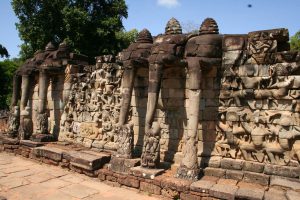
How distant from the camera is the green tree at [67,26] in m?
16.8

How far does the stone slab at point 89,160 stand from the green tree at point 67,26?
408 inches

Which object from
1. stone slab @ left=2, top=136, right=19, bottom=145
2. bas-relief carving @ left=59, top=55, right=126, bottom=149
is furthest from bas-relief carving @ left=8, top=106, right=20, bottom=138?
bas-relief carving @ left=59, top=55, right=126, bottom=149

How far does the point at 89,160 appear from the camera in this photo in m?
7.27

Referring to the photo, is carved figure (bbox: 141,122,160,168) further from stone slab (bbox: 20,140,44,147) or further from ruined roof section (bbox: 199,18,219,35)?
stone slab (bbox: 20,140,44,147)

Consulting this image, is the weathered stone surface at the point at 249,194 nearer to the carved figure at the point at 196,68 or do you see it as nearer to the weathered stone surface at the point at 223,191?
the weathered stone surface at the point at 223,191

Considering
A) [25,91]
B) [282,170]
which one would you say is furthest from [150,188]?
[25,91]

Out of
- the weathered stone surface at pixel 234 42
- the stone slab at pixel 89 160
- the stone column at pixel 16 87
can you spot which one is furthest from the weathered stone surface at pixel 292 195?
the stone column at pixel 16 87

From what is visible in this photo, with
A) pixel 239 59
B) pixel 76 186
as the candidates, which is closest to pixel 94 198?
pixel 76 186

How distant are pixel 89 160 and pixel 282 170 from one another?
4387 mm

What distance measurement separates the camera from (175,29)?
6.89m

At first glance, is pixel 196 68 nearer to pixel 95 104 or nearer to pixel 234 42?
pixel 234 42

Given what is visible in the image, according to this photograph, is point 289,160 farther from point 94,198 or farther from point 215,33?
point 94,198

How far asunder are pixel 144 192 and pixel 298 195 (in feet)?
9.67

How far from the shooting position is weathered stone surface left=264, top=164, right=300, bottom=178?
18.4 ft
